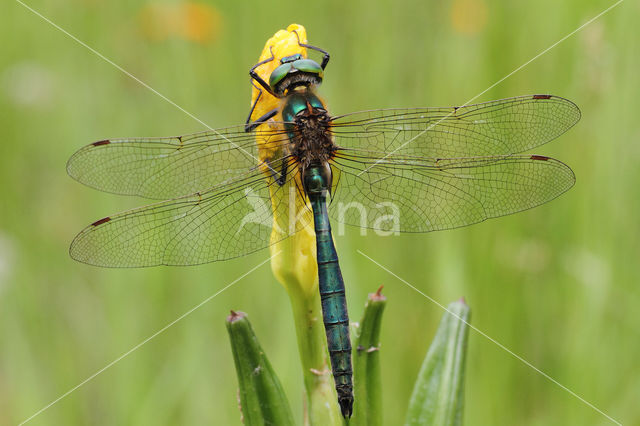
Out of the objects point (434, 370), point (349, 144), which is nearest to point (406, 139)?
point (349, 144)

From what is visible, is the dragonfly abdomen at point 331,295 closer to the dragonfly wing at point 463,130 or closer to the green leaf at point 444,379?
the green leaf at point 444,379

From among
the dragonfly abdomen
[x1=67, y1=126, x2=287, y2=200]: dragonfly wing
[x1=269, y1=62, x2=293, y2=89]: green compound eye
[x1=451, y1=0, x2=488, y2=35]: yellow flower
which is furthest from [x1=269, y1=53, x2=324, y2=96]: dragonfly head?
[x1=451, y1=0, x2=488, y2=35]: yellow flower

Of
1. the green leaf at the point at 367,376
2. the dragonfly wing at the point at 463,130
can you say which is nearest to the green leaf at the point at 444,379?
the green leaf at the point at 367,376

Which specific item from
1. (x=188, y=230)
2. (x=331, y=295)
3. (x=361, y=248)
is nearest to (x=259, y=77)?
(x=188, y=230)

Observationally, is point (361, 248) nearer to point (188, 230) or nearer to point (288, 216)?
point (188, 230)

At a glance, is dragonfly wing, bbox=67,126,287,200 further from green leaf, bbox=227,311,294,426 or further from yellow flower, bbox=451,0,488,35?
yellow flower, bbox=451,0,488,35
